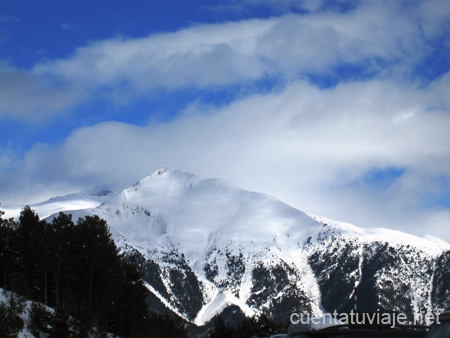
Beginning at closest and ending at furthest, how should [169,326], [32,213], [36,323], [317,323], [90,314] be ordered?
[317,323] < [36,323] < [90,314] < [32,213] < [169,326]

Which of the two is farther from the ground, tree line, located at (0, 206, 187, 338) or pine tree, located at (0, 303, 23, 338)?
tree line, located at (0, 206, 187, 338)

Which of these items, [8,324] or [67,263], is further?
[67,263]

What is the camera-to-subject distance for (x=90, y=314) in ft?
182

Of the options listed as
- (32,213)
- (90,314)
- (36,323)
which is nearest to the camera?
(36,323)

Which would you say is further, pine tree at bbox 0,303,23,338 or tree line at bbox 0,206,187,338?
tree line at bbox 0,206,187,338

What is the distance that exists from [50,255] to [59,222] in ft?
15.7

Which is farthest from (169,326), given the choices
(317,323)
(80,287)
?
(317,323)

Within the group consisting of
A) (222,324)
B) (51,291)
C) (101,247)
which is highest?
(101,247)

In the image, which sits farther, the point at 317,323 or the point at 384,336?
the point at 317,323

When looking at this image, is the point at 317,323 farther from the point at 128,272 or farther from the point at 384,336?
the point at 128,272

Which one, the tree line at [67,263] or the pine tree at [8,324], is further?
the tree line at [67,263]

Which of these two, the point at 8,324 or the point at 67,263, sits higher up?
the point at 67,263

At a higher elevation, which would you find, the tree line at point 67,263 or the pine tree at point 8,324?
the tree line at point 67,263

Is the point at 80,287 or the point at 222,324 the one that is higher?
the point at 80,287
